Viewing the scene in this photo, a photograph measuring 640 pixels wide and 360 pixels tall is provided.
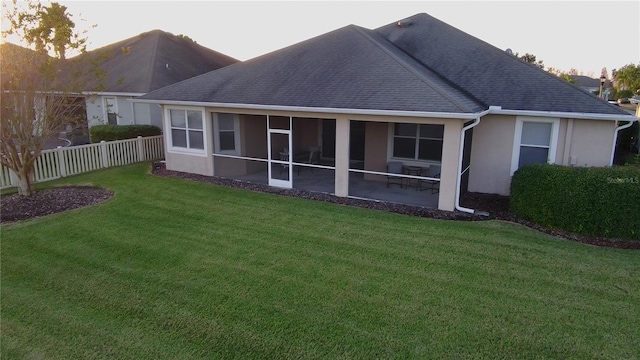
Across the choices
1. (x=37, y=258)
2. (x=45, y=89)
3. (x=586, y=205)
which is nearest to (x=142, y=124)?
(x=45, y=89)

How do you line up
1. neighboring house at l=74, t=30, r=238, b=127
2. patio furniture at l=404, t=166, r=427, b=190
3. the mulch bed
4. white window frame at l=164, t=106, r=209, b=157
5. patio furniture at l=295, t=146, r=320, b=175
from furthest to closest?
neighboring house at l=74, t=30, r=238, b=127
patio furniture at l=295, t=146, r=320, b=175
white window frame at l=164, t=106, r=209, b=157
patio furniture at l=404, t=166, r=427, b=190
the mulch bed

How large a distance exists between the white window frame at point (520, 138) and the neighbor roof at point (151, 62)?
16.7 m

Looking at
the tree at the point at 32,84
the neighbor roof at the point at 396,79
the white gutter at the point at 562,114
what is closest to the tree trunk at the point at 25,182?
the tree at the point at 32,84

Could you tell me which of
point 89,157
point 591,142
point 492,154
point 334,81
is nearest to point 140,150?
point 89,157

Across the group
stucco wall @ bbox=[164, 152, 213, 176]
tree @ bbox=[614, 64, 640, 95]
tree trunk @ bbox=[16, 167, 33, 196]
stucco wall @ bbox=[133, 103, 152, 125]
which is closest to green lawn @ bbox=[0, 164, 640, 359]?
A: tree trunk @ bbox=[16, 167, 33, 196]

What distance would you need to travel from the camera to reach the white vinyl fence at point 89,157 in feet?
44.8

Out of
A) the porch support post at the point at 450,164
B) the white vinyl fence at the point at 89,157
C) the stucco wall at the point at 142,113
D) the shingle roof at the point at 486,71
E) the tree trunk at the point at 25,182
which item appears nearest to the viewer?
the porch support post at the point at 450,164

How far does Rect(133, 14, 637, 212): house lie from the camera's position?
421 inches

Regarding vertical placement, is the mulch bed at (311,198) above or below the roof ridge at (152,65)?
below

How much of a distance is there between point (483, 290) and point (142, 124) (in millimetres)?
18196

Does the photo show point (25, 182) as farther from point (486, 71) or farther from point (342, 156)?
point (486, 71)

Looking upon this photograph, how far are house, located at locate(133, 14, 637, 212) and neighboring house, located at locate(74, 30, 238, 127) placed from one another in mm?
6394

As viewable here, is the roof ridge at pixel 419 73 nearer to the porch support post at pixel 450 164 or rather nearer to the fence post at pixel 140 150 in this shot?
the porch support post at pixel 450 164

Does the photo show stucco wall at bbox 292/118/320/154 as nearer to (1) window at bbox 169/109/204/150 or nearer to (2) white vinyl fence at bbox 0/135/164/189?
(1) window at bbox 169/109/204/150
